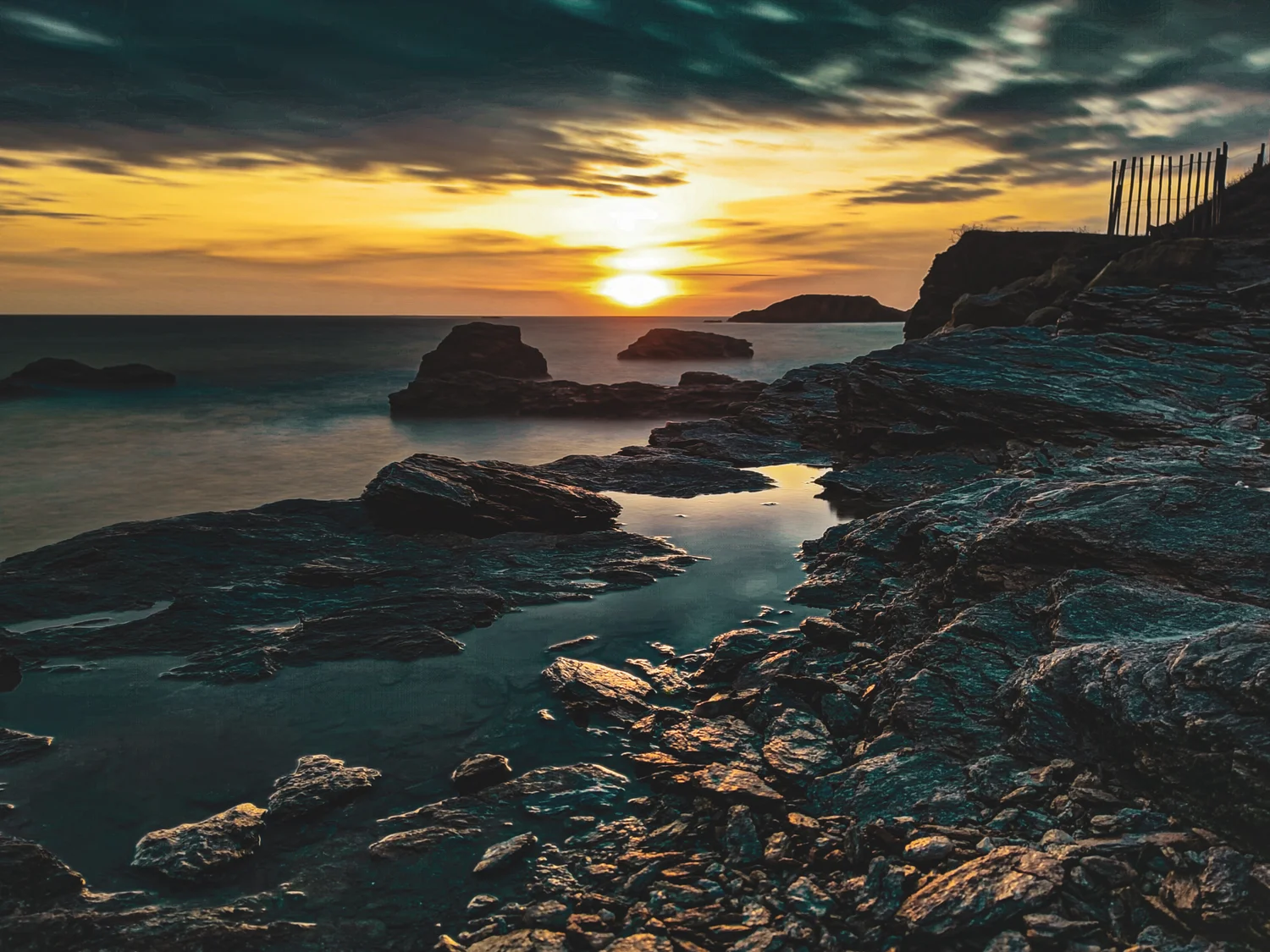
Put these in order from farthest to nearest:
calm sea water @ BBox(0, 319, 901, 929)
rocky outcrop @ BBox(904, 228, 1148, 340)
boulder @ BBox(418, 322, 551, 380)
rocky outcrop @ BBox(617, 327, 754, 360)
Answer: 1. rocky outcrop @ BBox(617, 327, 754, 360)
2. boulder @ BBox(418, 322, 551, 380)
3. rocky outcrop @ BBox(904, 228, 1148, 340)
4. calm sea water @ BBox(0, 319, 901, 929)

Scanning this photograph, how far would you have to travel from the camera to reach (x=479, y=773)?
8867 mm

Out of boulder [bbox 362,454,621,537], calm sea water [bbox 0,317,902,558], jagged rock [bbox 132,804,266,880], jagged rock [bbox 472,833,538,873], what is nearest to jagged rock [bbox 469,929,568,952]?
jagged rock [bbox 472,833,538,873]

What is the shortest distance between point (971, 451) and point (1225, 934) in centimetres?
2091

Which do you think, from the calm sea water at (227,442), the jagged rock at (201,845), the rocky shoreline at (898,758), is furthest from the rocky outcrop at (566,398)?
the jagged rock at (201,845)

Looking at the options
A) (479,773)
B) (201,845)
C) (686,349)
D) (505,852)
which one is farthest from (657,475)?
A: (686,349)

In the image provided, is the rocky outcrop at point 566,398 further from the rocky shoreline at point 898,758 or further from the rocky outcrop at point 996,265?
the rocky shoreline at point 898,758

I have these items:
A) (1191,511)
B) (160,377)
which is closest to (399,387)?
(160,377)

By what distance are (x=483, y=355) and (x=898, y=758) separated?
65.9 metres

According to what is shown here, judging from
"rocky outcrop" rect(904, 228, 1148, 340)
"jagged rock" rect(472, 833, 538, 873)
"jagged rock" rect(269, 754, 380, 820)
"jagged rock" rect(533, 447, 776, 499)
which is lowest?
"jagged rock" rect(269, 754, 380, 820)

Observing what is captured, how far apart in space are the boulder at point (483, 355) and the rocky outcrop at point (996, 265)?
120 ft

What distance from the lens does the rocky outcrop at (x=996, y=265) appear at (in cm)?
5306

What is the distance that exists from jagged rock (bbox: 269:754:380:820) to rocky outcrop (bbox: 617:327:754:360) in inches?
4254

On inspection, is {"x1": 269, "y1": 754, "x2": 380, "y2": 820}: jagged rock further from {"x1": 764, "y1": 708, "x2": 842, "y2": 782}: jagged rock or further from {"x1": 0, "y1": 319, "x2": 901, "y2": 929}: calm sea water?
{"x1": 764, "y1": 708, "x2": 842, "y2": 782}: jagged rock

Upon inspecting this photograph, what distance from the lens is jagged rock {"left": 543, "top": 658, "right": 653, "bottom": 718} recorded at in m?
10.6
